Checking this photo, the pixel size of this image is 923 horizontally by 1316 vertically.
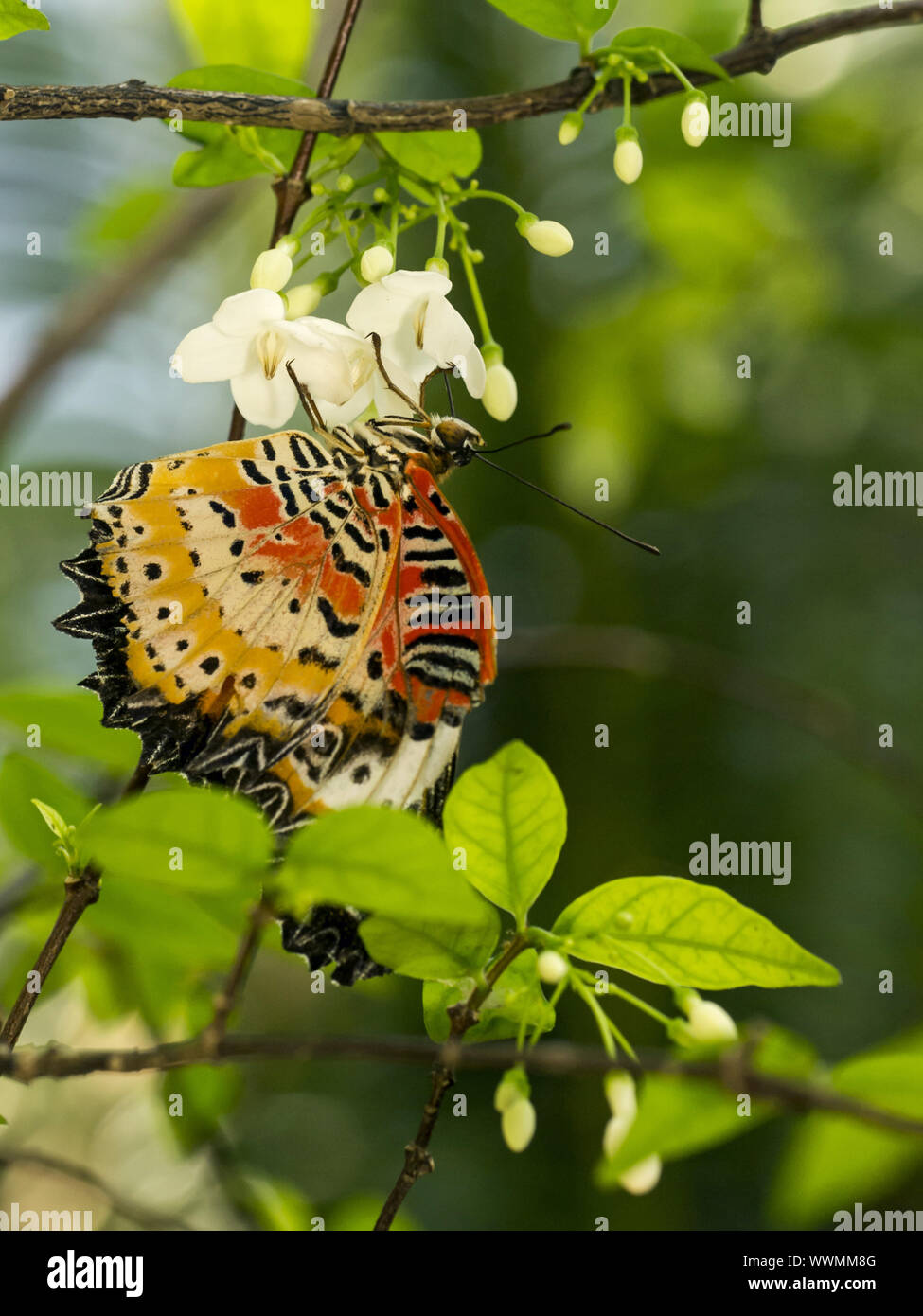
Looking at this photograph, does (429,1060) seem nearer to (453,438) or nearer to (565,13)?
(453,438)

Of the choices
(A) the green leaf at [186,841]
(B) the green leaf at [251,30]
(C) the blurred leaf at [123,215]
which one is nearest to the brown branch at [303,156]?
(B) the green leaf at [251,30]

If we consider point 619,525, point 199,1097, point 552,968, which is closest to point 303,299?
point 552,968

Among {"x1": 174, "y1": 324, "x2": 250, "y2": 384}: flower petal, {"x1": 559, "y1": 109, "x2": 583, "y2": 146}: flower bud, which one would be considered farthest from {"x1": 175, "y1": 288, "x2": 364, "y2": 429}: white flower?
{"x1": 559, "y1": 109, "x2": 583, "y2": 146}: flower bud

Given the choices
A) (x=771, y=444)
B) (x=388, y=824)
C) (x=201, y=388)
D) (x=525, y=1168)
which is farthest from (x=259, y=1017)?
(x=388, y=824)

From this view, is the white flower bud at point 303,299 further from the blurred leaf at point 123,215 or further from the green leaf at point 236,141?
the blurred leaf at point 123,215

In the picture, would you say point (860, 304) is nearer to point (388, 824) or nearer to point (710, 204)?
point (710, 204)
